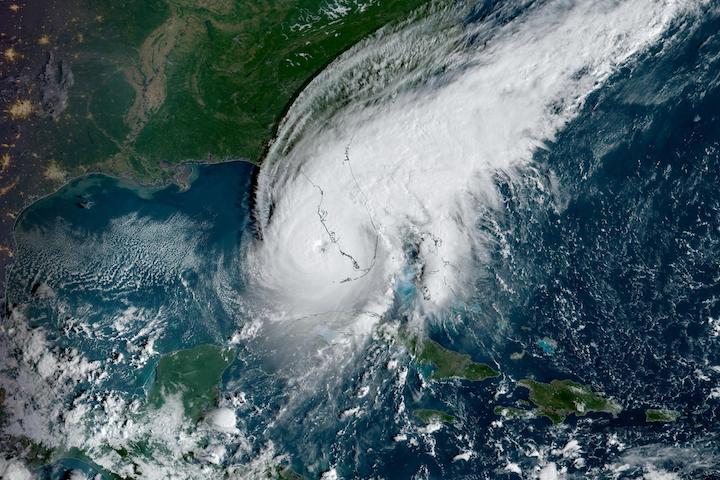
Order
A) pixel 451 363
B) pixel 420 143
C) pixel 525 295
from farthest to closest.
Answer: pixel 451 363 < pixel 525 295 < pixel 420 143

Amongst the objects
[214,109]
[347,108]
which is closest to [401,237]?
[347,108]

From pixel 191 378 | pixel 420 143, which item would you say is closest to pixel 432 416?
pixel 191 378

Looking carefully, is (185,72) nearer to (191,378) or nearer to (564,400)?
(191,378)

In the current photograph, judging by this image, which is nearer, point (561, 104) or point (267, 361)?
point (561, 104)

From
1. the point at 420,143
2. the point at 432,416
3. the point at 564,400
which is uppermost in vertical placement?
the point at 420,143

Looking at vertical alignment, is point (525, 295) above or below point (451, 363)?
above

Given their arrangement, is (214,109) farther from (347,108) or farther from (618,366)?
(618,366)

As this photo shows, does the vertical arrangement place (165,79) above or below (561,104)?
above
